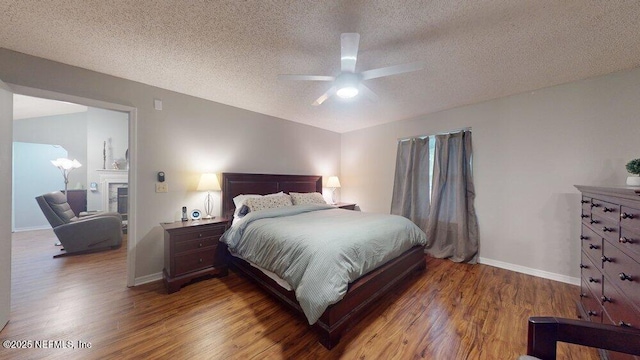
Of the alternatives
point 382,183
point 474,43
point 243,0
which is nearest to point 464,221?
point 382,183

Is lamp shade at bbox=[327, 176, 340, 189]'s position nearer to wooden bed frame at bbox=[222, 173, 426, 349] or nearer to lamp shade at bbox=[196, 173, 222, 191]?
wooden bed frame at bbox=[222, 173, 426, 349]

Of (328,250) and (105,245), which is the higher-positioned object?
(328,250)

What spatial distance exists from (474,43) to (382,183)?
9.03 feet

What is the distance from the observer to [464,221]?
3121 millimetres

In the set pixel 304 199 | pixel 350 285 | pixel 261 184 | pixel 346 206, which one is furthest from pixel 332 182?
pixel 350 285

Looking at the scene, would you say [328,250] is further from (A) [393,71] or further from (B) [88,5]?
(B) [88,5]

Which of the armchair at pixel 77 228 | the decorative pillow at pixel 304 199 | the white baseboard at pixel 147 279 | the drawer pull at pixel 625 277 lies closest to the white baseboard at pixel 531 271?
the drawer pull at pixel 625 277

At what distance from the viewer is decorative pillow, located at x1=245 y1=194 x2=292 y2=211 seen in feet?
9.59

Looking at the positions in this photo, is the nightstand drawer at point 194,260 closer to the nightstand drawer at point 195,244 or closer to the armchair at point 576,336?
the nightstand drawer at point 195,244

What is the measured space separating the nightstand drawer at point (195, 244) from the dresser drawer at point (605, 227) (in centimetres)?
334

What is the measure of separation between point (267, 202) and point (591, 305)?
3.25m

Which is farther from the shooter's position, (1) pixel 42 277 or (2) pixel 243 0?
(1) pixel 42 277

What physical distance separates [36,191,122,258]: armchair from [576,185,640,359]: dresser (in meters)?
5.65

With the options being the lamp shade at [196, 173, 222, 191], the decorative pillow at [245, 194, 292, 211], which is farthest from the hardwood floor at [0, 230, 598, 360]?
the lamp shade at [196, 173, 222, 191]
